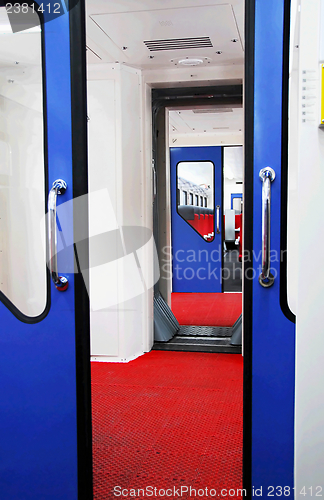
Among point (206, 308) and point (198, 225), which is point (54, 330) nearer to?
point (206, 308)

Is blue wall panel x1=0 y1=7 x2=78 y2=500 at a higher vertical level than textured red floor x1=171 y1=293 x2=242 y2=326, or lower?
higher

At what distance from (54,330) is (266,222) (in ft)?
2.95

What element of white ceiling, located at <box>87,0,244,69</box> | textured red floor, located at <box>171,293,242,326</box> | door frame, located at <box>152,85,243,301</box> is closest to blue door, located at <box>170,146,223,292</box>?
textured red floor, located at <box>171,293,242,326</box>

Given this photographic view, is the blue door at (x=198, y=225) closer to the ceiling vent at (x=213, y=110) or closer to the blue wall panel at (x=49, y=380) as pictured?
the ceiling vent at (x=213, y=110)

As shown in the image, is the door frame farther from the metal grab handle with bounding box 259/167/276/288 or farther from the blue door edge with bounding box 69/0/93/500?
the metal grab handle with bounding box 259/167/276/288

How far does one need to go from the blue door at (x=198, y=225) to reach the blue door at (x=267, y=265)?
575 cm

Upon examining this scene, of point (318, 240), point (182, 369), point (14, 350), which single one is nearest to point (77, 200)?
point (14, 350)

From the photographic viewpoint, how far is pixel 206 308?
20.7ft

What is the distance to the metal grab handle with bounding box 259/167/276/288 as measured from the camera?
4.66 ft

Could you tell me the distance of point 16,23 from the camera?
67.7 inches

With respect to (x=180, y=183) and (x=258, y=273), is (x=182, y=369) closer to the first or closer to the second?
(x=258, y=273)

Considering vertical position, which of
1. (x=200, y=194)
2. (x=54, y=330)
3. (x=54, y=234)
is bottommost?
(x=54, y=330)

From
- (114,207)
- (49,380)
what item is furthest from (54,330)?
(114,207)

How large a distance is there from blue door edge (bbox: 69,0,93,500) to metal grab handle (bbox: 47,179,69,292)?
47mm
